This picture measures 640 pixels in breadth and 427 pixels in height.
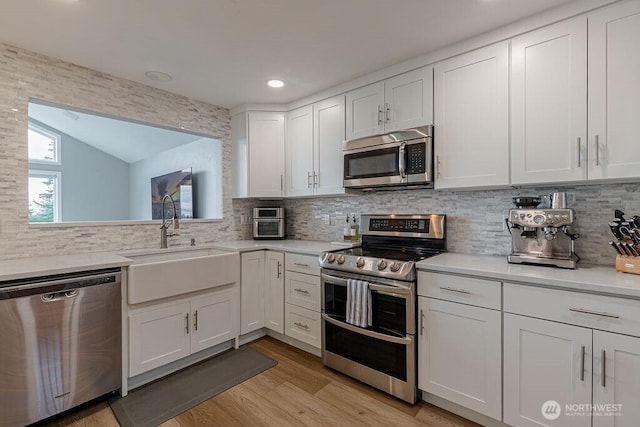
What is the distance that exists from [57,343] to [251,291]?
1.40 meters

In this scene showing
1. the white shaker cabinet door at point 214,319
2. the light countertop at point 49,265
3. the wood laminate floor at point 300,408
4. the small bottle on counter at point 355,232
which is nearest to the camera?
the light countertop at point 49,265

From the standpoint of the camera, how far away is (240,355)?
103 inches

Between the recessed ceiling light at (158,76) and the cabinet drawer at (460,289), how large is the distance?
2574 mm

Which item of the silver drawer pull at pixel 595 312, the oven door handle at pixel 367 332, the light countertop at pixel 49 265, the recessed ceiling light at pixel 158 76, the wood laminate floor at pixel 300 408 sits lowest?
the wood laminate floor at pixel 300 408

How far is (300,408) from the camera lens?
1.92 meters

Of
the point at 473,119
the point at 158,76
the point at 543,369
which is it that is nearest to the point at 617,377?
the point at 543,369

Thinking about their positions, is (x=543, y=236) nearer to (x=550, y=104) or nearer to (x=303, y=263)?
(x=550, y=104)

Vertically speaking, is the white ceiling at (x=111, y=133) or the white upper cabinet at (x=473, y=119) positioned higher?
the white ceiling at (x=111, y=133)

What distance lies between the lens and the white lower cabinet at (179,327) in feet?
6.87

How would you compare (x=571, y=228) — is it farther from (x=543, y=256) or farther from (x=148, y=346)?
(x=148, y=346)

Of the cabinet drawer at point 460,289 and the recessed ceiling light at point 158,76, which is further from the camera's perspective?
the recessed ceiling light at point 158,76

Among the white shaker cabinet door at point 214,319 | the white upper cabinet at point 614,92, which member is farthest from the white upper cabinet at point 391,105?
the white shaker cabinet door at point 214,319

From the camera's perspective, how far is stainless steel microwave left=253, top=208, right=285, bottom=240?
134 inches

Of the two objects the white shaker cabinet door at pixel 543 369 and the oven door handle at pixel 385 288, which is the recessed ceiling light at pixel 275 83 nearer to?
the oven door handle at pixel 385 288
